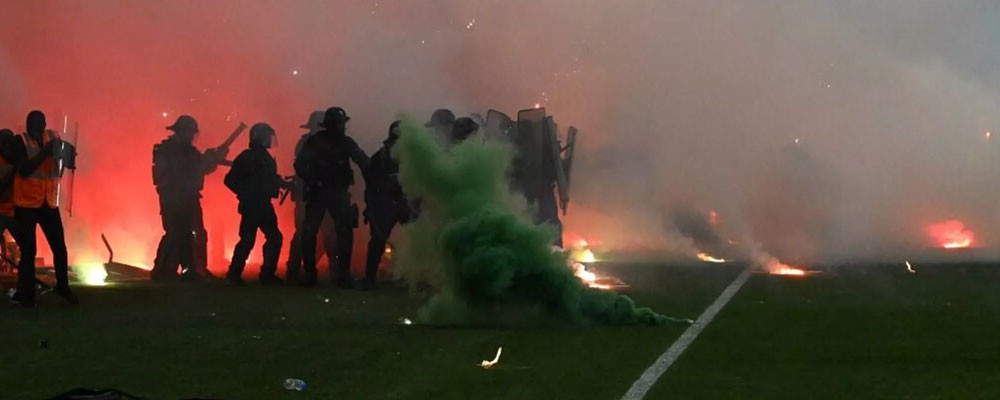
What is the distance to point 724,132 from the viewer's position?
1081 inches

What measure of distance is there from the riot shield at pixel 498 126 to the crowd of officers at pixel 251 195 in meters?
0.53

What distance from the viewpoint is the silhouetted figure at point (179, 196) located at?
17156 mm

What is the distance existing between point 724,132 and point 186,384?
2101cm

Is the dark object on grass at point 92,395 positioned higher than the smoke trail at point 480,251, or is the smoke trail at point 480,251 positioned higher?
the smoke trail at point 480,251

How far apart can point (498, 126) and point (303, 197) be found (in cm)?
236

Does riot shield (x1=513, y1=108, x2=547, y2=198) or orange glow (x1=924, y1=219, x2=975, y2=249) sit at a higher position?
orange glow (x1=924, y1=219, x2=975, y2=249)

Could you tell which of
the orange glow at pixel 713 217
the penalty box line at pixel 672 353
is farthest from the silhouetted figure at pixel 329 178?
the orange glow at pixel 713 217

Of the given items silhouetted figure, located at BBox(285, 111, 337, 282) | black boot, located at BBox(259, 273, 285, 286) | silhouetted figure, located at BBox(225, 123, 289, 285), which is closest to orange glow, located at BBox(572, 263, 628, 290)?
silhouetted figure, located at BBox(285, 111, 337, 282)

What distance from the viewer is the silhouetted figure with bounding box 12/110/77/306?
1215 centimetres

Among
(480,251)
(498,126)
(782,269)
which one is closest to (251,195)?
(498,126)

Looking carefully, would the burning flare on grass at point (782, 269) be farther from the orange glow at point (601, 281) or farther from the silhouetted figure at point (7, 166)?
the silhouetted figure at point (7, 166)

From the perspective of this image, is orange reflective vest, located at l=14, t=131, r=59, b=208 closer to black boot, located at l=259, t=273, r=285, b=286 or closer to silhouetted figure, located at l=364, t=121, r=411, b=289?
black boot, located at l=259, t=273, r=285, b=286

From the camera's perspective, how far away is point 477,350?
353 inches

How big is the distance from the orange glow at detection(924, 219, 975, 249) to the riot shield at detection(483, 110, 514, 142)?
1660 centimetres
